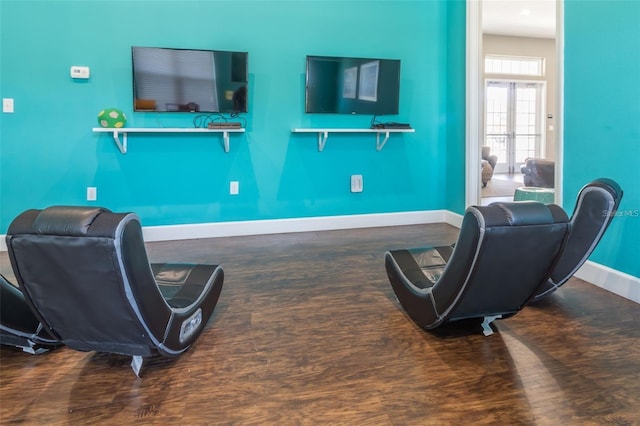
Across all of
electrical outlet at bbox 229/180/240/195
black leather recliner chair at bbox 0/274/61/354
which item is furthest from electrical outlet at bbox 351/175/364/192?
black leather recliner chair at bbox 0/274/61/354

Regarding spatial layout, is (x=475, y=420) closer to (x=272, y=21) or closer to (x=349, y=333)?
(x=349, y=333)

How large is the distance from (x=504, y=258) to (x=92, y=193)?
143 inches

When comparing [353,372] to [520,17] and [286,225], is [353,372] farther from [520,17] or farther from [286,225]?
[520,17]

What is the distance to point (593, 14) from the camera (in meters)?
2.58

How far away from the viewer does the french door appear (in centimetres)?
938

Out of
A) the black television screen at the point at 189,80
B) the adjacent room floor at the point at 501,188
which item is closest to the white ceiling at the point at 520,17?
the adjacent room floor at the point at 501,188

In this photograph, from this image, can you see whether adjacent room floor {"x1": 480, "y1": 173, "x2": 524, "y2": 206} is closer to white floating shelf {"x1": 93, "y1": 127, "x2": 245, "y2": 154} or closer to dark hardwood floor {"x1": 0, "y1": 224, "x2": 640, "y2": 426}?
white floating shelf {"x1": 93, "y1": 127, "x2": 245, "y2": 154}

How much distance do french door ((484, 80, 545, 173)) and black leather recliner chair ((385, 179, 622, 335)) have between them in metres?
7.99

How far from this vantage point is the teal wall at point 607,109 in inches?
93.7

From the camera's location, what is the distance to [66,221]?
1323 mm

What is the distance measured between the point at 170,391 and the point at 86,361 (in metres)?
0.50

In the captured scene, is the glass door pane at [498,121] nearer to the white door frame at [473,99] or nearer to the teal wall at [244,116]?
the teal wall at [244,116]

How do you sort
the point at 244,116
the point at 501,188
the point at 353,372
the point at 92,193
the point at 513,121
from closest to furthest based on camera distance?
the point at 353,372, the point at 92,193, the point at 244,116, the point at 501,188, the point at 513,121

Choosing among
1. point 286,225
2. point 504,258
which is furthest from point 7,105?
point 504,258
